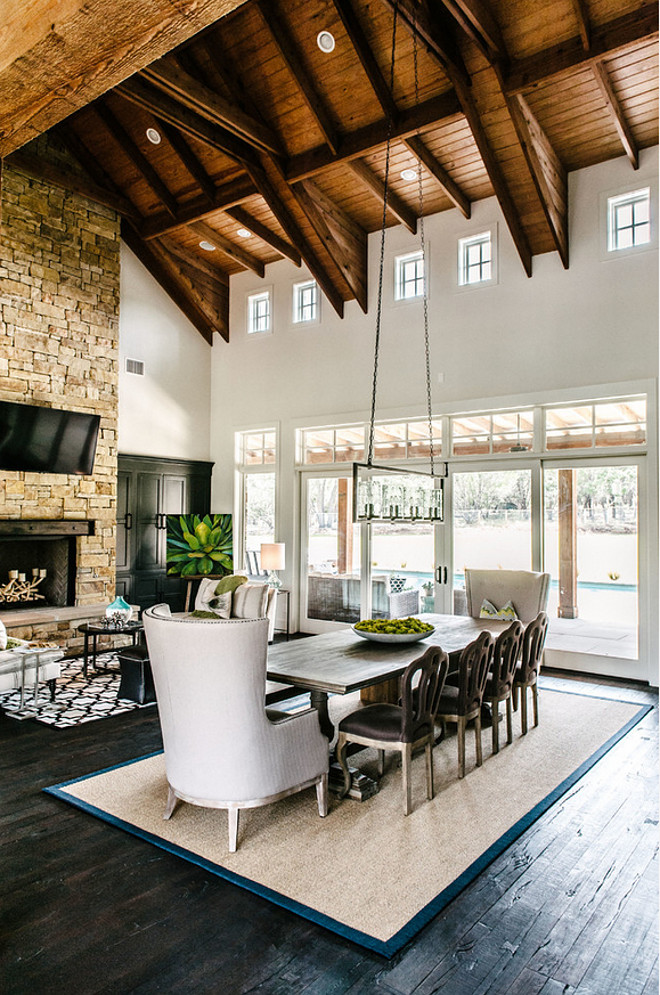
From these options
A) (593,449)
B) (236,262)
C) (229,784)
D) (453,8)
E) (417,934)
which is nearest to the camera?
(417,934)

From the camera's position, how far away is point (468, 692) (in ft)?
13.5

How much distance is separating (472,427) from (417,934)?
5.67 metres

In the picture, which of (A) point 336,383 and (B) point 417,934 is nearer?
(B) point 417,934

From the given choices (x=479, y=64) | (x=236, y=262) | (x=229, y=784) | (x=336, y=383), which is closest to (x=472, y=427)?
(x=336, y=383)

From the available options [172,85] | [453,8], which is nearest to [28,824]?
[172,85]

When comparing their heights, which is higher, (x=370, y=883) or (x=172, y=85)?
(x=172, y=85)

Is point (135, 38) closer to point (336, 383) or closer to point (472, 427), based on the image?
point (472, 427)

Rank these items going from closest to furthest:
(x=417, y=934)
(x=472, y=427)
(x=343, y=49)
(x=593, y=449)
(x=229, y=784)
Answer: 1. (x=417, y=934)
2. (x=229, y=784)
3. (x=343, y=49)
4. (x=593, y=449)
5. (x=472, y=427)

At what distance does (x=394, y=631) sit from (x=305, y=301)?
226 inches

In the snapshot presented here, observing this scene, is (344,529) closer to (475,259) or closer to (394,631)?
(475,259)

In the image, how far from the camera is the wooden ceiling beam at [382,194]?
6858mm

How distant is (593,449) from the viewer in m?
6.68

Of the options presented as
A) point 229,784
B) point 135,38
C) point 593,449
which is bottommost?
point 229,784

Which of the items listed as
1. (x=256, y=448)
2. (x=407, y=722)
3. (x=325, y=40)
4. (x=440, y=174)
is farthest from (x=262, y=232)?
(x=407, y=722)
